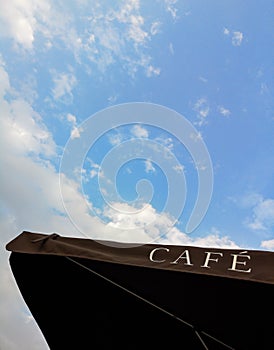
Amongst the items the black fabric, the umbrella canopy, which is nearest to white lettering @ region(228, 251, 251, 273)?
the umbrella canopy

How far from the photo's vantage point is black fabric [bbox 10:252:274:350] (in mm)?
1595

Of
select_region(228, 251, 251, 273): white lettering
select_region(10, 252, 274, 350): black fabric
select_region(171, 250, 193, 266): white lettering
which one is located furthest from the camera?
select_region(10, 252, 274, 350): black fabric

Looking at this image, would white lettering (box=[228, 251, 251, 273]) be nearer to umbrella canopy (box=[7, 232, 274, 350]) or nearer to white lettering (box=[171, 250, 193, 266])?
umbrella canopy (box=[7, 232, 274, 350])

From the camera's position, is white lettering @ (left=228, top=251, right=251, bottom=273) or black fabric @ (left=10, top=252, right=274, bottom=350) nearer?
white lettering @ (left=228, top=251, right=251, bottom=273)

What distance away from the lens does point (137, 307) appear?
6.43ft

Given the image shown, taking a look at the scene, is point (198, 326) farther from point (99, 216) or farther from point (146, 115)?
point (146, 115)

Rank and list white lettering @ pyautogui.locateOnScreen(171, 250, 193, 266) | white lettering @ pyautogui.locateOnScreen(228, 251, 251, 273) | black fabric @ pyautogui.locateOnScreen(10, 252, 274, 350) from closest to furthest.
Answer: white lettering @ pyautogui.locateOnScreen(228, 251, 251, 273)
white lettering @ pyautogui.locateOnScreen(171, 250, 193, 266)
black fabric @ pyautogui.locateOnScreen(10, 252, 274, 350)

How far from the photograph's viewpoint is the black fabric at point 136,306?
62.8 inches

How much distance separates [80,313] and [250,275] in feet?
4.40

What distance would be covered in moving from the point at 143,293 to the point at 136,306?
227 millimetres

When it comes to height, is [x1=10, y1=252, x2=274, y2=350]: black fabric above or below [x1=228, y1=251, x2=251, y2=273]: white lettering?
below

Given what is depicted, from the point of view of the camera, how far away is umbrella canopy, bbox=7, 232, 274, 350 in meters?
1.50

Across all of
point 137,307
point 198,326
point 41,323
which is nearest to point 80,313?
point 41,323

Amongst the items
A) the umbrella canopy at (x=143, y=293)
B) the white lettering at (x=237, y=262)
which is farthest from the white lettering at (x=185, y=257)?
the white lettering at (x=237, y=262)
